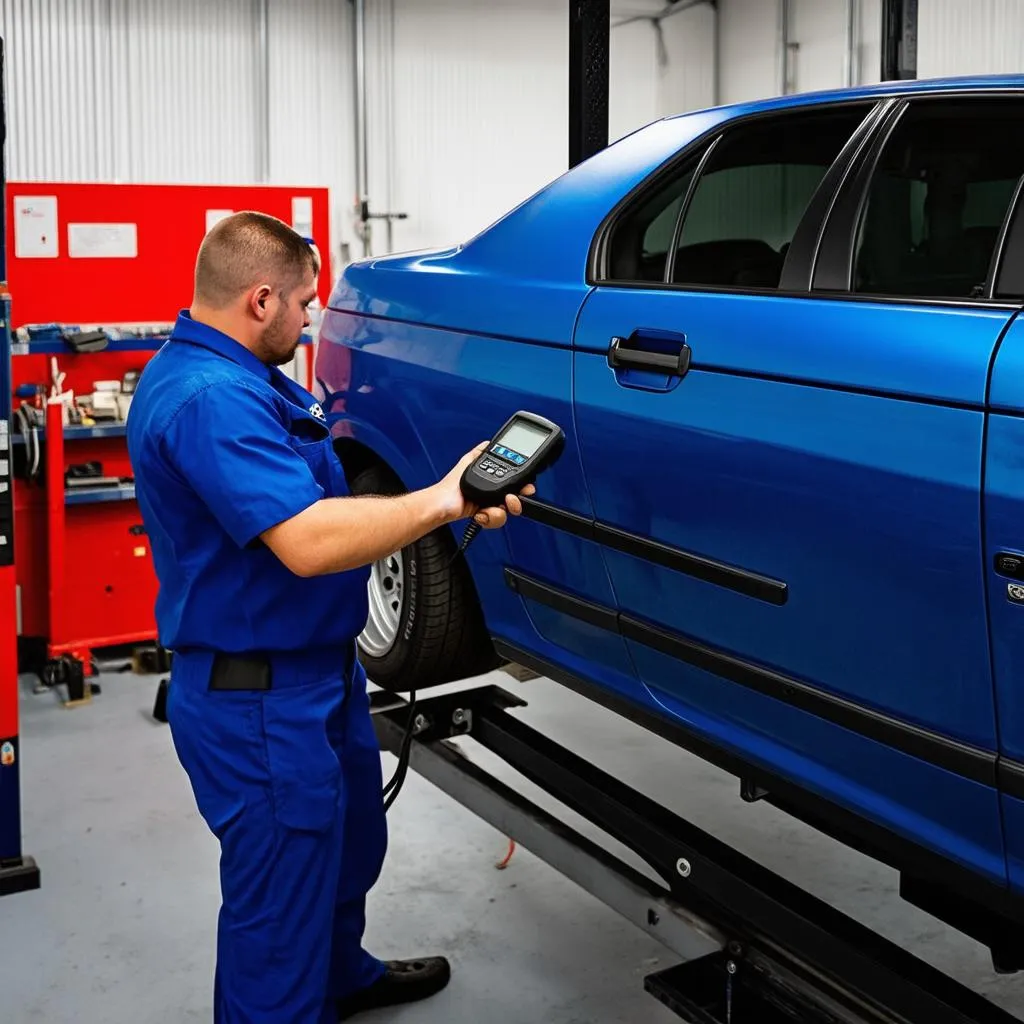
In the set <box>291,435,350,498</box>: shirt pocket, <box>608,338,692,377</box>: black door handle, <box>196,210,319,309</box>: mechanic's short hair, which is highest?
<box>196,210,319,309</box>: mechanic's short hair

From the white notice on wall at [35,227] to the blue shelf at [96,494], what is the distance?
3.60 ft

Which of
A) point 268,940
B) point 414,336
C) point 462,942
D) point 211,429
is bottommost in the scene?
point 462,942

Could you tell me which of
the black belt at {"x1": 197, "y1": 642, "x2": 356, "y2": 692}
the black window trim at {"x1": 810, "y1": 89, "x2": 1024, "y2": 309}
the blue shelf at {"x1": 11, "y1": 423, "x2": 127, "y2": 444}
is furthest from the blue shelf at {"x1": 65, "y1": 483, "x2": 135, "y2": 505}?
the black window trim at {"x1": 810, "y1": 89, "x2": 1024, "y2": 309}

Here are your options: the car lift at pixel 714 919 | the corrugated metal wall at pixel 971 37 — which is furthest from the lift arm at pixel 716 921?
the corrugated metal wall at pixel 971 37

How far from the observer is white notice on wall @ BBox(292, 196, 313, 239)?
20.2 ft

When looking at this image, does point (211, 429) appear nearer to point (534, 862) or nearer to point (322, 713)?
point (322, 713)

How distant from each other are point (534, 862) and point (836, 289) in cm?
222

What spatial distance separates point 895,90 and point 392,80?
261 inches

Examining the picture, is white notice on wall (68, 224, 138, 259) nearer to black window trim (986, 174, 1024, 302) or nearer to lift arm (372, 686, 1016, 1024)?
lift arm (372, 686, 1016, 1024)

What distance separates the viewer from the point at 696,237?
886cm

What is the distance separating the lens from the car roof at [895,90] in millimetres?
1850

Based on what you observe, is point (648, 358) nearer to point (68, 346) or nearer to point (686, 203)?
point (686, 203)

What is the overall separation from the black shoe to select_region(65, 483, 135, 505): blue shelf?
10.1 ft

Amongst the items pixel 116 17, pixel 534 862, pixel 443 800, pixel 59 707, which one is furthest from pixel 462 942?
pixel 116 17
